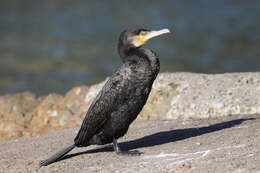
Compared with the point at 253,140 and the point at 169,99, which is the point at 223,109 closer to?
the point at 169,99

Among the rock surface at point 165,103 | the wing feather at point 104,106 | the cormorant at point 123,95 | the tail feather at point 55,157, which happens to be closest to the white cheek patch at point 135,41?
the cormorant at point 123,95

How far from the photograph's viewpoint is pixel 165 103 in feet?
36.1

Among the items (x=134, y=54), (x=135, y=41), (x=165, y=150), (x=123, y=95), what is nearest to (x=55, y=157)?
(x=123, y=95)

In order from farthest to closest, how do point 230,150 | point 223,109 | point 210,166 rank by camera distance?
point 223,109 < point 230,150 < point 210,166

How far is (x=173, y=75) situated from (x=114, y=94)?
12.3 ft

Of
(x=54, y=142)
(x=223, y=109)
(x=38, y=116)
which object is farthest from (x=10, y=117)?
(x=223, y=109)

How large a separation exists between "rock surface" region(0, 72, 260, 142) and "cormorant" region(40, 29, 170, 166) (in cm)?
269

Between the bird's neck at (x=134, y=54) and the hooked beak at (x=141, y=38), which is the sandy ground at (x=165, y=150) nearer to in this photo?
the bird's neck at (x=134, y=54)

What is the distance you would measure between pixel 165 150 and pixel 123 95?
808mm

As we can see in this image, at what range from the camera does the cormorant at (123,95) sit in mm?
7805

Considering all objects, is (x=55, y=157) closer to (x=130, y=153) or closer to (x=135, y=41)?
(x=130, y=153)

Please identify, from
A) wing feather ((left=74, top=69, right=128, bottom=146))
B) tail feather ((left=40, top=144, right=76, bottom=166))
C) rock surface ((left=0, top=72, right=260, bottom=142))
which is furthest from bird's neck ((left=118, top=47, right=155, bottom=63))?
rock surface ((left=0, top=72, right=260, bottom=142))

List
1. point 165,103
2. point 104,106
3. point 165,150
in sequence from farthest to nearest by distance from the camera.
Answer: point 165,103 → point 104,106 → point 165,150

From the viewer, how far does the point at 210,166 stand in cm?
682
